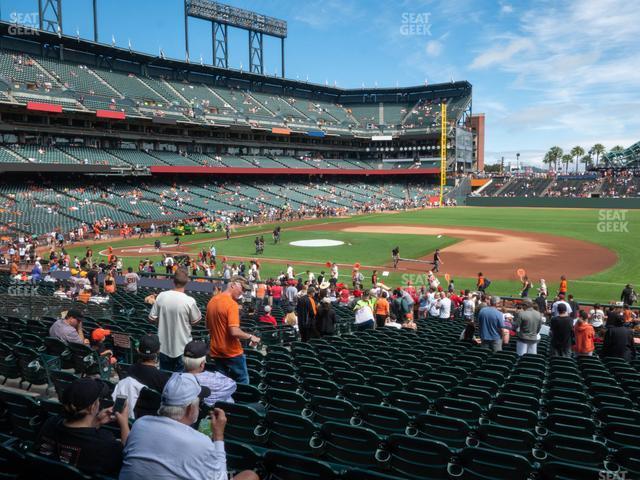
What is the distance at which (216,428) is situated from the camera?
12.6 ft

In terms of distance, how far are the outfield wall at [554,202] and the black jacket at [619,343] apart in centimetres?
7957

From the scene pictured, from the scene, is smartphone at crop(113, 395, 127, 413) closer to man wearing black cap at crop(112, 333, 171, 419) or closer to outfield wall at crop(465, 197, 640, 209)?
man wearing black cap at crop(112, 333, 171, 419)

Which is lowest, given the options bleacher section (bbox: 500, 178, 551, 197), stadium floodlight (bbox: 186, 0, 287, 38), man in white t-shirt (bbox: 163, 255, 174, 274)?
man in white t-shirt (bbox: 163, 255, 174, 274)

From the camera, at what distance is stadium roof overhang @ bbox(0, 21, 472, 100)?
6594 cm

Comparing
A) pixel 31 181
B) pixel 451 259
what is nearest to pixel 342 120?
pixel 31 181

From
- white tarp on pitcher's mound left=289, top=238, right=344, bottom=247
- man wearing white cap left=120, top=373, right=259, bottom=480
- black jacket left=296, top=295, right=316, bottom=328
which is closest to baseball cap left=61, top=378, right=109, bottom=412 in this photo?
man wearing white cap left=120, top=373, right=259, bottom=480

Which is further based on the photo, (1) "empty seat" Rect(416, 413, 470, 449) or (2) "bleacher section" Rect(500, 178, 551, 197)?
(2) "bleacher section" Rect(500, 178, 551, 197)

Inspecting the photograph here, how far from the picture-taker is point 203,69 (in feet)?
286

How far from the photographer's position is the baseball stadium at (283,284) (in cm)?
503

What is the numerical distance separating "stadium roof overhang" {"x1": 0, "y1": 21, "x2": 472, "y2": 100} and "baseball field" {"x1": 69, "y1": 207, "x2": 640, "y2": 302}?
38359mm

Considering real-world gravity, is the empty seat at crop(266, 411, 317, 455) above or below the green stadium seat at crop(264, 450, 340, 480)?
below

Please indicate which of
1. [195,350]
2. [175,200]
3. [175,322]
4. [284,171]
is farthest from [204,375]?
[284,171]

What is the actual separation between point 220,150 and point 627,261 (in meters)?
63.2

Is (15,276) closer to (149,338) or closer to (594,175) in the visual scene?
(149,338)
